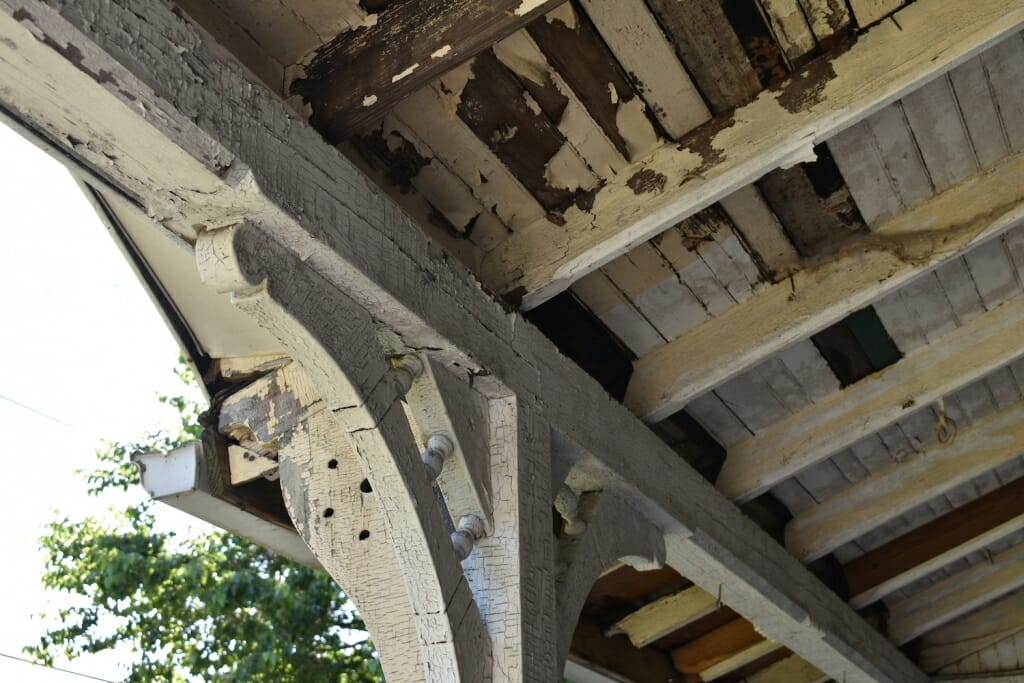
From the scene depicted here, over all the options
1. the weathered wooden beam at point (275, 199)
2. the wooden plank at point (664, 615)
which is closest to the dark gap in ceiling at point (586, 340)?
the weathered wooden beam at point (275, 199)

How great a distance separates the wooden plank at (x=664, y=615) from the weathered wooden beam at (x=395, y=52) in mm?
2718

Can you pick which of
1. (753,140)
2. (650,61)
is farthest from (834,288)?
(650,61)

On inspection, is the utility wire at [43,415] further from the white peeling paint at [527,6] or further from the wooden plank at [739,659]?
the white peeling paint at [527,6]

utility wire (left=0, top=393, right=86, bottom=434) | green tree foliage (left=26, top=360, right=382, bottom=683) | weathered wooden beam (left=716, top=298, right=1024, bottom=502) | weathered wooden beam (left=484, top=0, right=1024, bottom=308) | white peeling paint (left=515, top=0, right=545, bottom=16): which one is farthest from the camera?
green tree foliage (left=26, top=360, right=382, bottom=683)

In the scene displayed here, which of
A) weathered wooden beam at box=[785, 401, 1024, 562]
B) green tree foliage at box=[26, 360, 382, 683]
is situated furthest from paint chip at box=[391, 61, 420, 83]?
green tree foliage at box=[26, 360, 382, 683]

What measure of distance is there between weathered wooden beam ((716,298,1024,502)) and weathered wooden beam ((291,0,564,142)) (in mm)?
1910

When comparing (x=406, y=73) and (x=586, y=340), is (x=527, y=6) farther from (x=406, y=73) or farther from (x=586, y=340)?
(x=586, y=340)

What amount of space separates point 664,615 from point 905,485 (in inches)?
39.5

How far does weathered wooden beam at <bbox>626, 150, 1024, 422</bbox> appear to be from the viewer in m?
2.73

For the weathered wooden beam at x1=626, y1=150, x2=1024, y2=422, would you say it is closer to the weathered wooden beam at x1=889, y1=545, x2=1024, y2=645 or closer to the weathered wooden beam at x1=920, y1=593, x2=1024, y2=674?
the weathered wooden beam at x1=889, y1=545, x2=1024, y2=645

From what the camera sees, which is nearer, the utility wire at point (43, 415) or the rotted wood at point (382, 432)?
the rotted wood at point (382, 432)

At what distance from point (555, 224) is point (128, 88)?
1.13 m

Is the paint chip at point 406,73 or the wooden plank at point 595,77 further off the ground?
the wooden plank at point 595,77

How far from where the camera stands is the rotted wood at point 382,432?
5.60 feet
